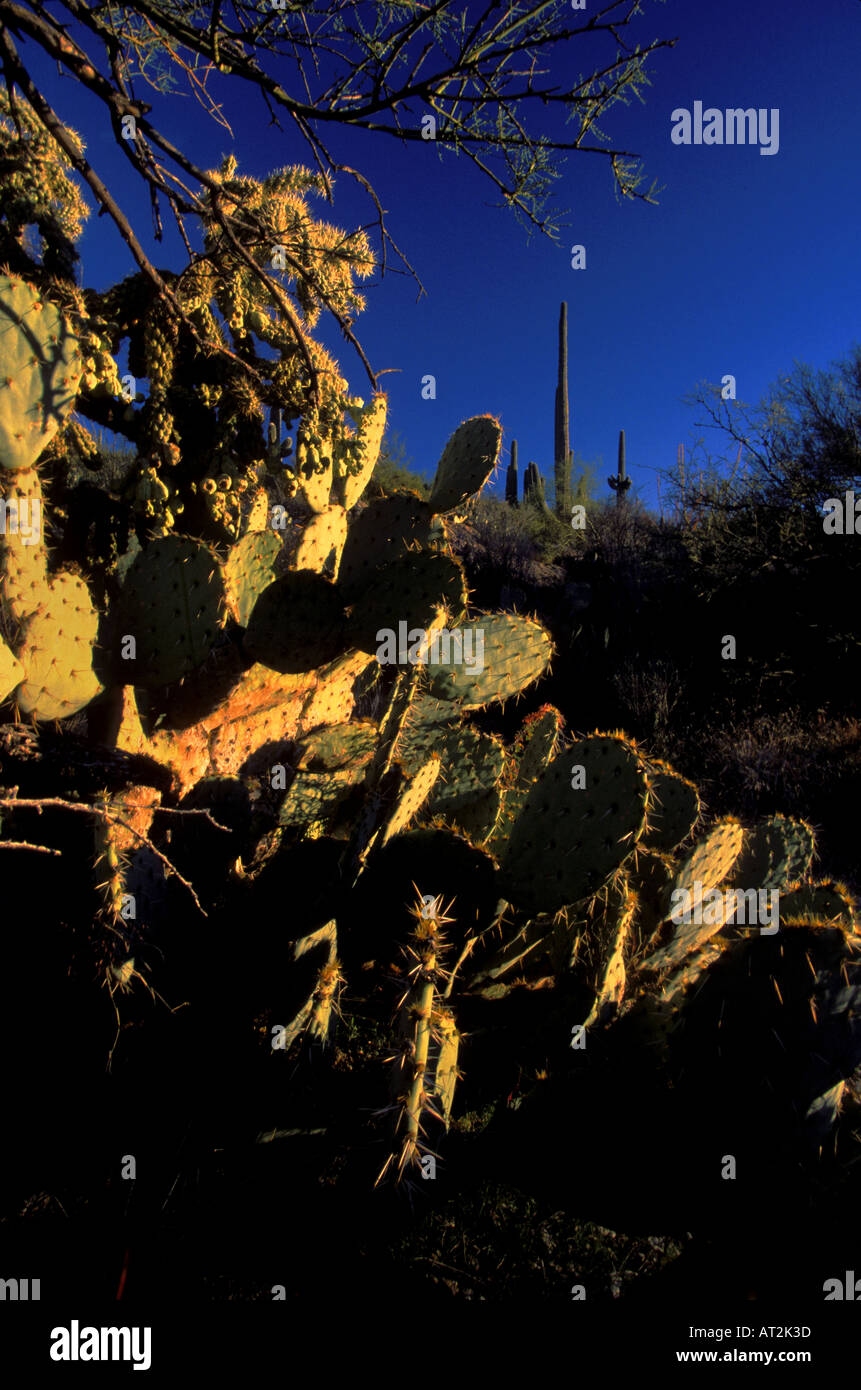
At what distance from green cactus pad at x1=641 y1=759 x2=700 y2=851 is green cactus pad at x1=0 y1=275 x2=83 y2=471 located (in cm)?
228

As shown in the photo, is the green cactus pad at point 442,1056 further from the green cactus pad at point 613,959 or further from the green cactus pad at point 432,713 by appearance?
the green cactus pad at point 432,713

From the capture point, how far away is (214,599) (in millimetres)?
2527

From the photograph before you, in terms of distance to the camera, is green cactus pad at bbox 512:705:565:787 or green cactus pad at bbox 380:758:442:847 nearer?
green cactus pad at bbox 380:758:442:847

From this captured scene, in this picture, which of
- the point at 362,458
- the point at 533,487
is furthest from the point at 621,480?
the point at 362,458

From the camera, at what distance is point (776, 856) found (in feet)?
8.64

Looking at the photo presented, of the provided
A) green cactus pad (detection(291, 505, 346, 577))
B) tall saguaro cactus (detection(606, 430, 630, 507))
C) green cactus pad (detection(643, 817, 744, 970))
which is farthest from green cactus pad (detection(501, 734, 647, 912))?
tall saguaro cactus (detection(606, 430, 630, 507))

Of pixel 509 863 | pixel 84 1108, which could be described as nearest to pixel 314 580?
pixel 509 863

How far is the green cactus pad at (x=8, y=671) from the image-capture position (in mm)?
2049

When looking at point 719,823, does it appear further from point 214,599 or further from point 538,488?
point 538,488

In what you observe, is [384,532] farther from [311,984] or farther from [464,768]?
[311,984]

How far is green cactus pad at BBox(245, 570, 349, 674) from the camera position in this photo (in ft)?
8.95

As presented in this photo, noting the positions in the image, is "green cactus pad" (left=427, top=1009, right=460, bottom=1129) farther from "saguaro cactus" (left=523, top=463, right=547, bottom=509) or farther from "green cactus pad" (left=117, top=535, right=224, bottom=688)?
"saguaro cactus" (left=523, top=463, right=547, bottom=509)

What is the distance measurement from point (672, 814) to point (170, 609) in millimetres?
1908

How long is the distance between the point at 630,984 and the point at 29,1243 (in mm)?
1753
